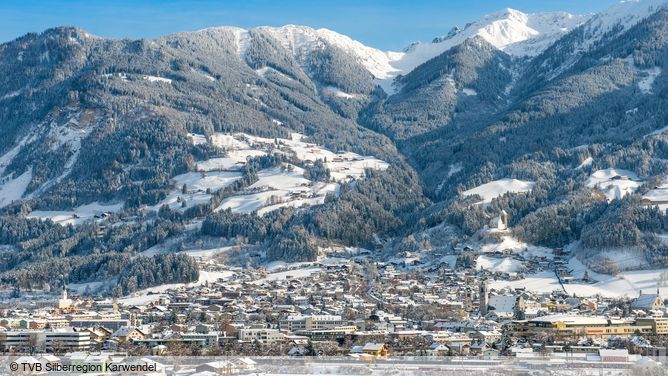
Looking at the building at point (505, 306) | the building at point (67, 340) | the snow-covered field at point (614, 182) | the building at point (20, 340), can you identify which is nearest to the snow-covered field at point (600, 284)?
the building at point (505, 306)

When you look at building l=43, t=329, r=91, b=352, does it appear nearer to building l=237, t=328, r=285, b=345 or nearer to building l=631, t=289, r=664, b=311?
building l=237, t=328, r=285, b=345

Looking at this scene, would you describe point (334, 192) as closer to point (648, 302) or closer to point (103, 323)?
point (648, 302)

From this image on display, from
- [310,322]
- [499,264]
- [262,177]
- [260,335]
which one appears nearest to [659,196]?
[499,264]

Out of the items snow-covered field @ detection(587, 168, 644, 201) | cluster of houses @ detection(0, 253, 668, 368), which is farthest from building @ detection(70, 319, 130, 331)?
snow-covered field @ detection(587, 168, 644, 201)

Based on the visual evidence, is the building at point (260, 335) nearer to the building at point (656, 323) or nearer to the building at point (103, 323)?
the building at point (103, 323)

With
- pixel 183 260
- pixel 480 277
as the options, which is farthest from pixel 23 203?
pixel 480 277
